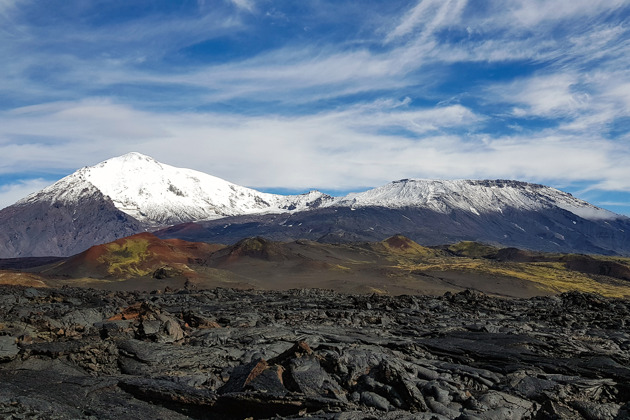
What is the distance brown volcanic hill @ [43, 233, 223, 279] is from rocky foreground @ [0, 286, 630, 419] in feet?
158

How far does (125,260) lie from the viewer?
251 feet

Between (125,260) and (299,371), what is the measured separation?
69.6 metres

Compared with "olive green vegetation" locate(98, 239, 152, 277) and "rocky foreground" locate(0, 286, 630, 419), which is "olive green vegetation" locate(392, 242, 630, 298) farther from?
"rocky foreground" locate(0, 286, 630, 419)

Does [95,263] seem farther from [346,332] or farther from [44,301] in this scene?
[346,332]

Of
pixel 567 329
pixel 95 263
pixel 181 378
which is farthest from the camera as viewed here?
pixel 95 263

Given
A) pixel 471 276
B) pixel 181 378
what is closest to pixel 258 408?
pixel 181 378

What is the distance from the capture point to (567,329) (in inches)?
938

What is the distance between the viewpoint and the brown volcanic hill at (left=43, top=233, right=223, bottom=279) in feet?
236

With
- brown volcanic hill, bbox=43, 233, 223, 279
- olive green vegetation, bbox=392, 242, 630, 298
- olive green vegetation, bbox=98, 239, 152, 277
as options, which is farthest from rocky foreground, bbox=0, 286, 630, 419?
olive green vegetation, bbox=392, 242, 630, 298

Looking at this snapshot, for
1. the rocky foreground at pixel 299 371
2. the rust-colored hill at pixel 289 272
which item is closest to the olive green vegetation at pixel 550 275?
the rust-colored hill at pixel 289 272

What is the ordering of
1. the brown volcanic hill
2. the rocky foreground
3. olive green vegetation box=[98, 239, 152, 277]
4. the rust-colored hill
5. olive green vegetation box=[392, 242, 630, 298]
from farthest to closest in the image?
olive green vegetation box=[98, 239, 152, 277]
the brown volcanic hill
olive green vegetation box=[392, 242, 630, 298]
the rust-colored hill
the rocky foreground

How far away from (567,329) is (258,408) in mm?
17970

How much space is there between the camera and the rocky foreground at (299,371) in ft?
38.5

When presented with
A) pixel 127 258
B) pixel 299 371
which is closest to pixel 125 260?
pixel 127 258
